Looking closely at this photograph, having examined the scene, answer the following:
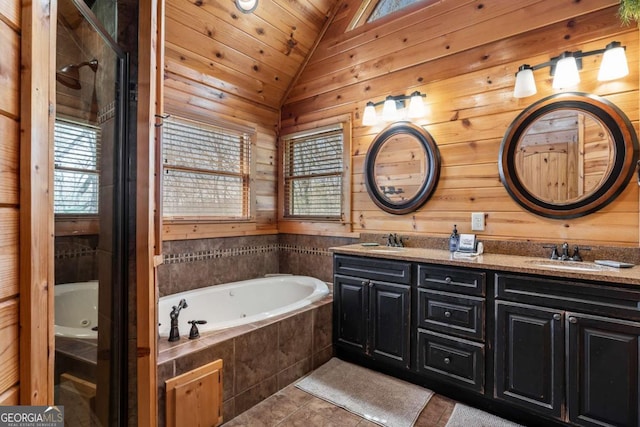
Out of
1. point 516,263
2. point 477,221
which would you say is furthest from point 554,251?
point 477,221

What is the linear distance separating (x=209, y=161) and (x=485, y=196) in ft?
7.95

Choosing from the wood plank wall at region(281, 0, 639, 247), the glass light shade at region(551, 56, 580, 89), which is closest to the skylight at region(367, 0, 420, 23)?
the wood plank wall at region(281, 0, 639, 247)

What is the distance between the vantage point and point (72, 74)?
1.12 meters

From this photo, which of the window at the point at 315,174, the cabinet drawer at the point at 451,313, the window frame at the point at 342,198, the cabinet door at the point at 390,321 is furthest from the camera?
the window at the point at 315,174

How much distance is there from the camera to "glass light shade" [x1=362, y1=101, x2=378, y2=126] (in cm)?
288

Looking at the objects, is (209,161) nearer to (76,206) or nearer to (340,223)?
(340,223)

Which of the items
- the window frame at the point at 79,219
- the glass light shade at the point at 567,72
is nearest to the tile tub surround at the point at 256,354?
Result: the window frame at the point at 79,219

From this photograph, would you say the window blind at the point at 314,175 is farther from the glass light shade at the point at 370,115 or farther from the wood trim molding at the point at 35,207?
the wood trim molding at the point at 35,207

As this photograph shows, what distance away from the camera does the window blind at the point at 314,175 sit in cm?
326

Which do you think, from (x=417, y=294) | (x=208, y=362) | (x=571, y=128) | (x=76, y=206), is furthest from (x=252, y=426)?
(x=571, y=128)

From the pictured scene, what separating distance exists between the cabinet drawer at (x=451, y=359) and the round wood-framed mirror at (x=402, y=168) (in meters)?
1.08

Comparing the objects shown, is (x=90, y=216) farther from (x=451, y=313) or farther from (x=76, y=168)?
(x=451, y=313)

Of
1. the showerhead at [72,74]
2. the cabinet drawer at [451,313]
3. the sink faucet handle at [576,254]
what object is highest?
the showerhead at [72,74]

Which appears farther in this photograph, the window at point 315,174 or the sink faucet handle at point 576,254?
the window at point 315,174
